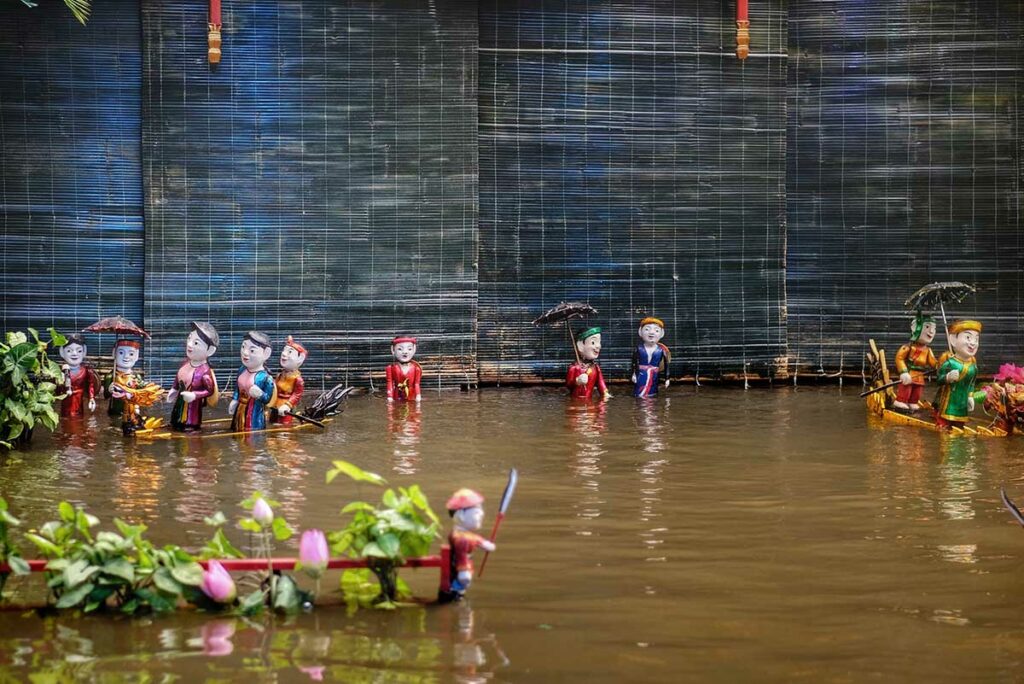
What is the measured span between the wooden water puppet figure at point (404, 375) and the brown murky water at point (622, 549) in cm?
99

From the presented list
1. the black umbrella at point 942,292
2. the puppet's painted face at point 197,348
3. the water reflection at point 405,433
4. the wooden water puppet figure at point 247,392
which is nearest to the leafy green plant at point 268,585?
the water reflection at point 405,433

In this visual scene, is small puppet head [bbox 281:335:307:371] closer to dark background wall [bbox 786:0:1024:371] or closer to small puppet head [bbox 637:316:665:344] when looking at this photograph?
small puppet head [bbox 637:316:665:344]

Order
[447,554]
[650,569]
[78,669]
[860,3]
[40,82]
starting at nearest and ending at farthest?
1. [78,669]
2. [447,554]
3. [650,569]
4. [40,82]
5. [860,3]

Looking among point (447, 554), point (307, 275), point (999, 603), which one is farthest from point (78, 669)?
point (307, 275)

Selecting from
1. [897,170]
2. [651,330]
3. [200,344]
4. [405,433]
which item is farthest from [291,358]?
[897,170]

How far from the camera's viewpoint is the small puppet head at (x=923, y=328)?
1130 cm

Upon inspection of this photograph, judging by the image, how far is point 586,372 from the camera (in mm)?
12422

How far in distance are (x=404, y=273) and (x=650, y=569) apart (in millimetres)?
7199

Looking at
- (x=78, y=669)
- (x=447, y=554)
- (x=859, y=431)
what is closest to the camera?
(x=78, y=669)

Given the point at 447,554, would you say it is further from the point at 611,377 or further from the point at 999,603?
the point at 611,377

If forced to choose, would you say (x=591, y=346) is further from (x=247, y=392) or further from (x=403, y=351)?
(x=247, y=392)

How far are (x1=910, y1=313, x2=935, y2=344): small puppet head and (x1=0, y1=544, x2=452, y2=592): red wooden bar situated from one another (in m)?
6.52

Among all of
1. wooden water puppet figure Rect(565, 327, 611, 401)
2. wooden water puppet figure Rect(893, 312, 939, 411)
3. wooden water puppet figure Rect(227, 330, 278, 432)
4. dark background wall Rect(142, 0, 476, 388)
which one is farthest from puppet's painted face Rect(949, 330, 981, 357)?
wooden water puppet figure Rect(227, 330, 278, 432)

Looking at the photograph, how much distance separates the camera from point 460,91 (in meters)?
13.1
